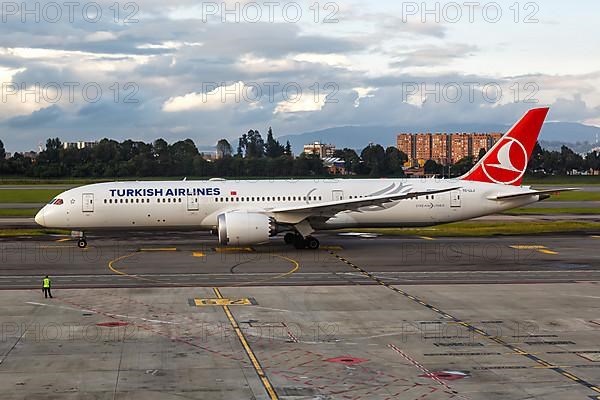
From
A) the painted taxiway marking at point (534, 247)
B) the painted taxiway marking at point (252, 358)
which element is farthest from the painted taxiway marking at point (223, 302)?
the painted taxiway marking at point (534, 247)

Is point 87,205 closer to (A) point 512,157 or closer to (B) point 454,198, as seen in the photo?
(B) point 454,198

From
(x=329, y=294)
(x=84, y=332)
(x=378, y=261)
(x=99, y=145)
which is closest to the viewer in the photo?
(x=84, y=332)

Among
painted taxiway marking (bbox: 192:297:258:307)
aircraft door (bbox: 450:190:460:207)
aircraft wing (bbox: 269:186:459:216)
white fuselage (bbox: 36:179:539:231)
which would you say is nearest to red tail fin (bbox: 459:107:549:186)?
white fuselage (bbox: 36:179:539:231)

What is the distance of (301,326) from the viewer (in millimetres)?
21516

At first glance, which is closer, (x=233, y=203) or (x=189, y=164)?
(x=233, y=203)


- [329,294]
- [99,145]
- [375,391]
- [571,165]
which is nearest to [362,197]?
[329,294]

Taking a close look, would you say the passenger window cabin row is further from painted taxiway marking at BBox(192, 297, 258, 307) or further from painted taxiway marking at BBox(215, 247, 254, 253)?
painted taxiway marking at BBox(192, 297, 258, 307)

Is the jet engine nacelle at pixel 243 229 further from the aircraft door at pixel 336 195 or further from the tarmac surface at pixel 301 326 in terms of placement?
the aircraft door at pixel 336 195

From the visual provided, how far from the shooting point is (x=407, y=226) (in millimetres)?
43031

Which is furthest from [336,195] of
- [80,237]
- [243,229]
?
[80,237]

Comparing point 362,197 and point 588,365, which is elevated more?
point 362,197

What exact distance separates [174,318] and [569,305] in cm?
1301

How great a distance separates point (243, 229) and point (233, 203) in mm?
3884

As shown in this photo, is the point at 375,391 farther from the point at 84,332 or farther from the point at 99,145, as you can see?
the point at 99,145
